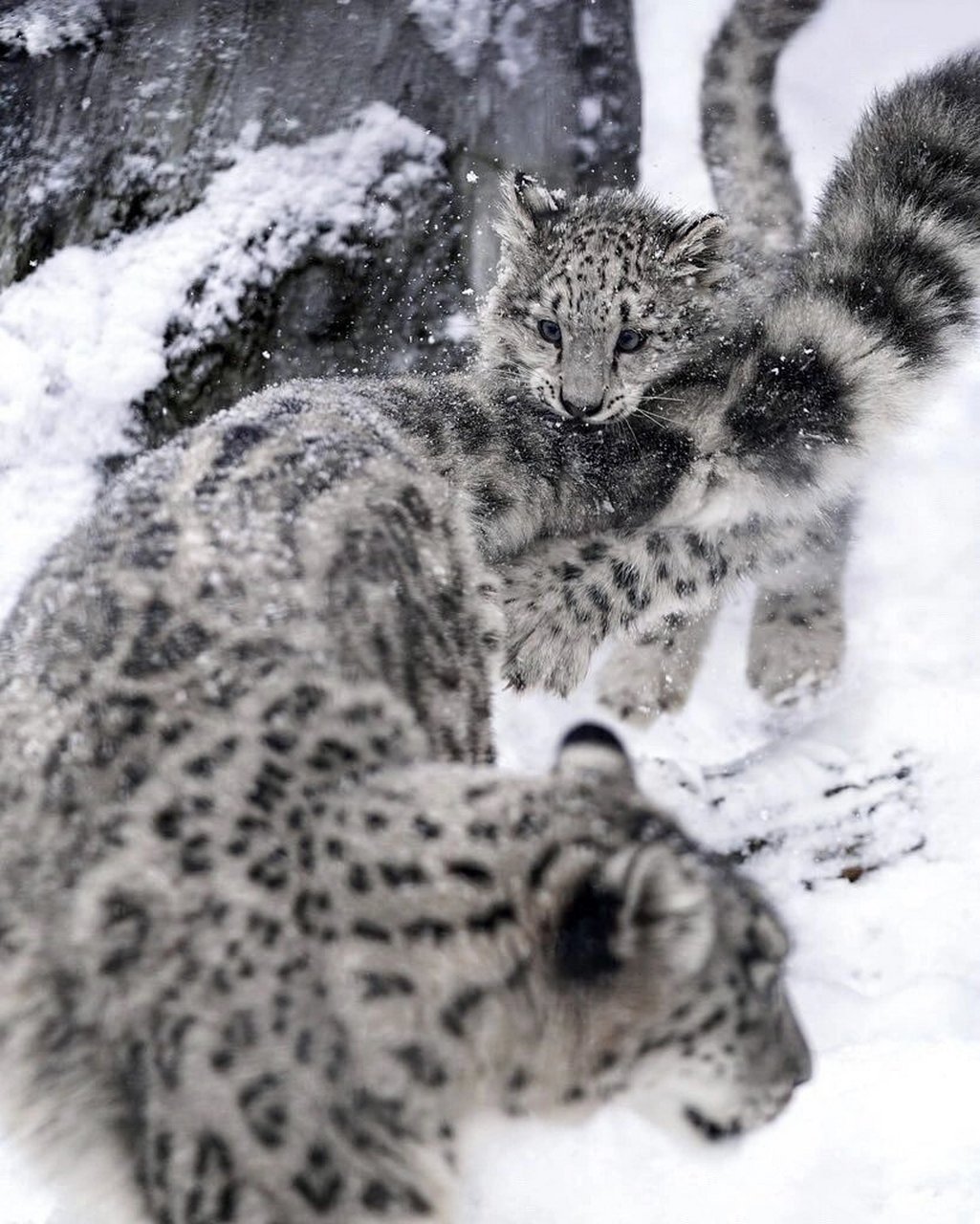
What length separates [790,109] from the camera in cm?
444

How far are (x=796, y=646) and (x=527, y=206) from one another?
5.53 feet

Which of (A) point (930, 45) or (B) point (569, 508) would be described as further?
(A) point (930, 45)

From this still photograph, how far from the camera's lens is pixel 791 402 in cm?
308

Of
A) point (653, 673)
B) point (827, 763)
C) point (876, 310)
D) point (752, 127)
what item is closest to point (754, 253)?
point (752, 127)

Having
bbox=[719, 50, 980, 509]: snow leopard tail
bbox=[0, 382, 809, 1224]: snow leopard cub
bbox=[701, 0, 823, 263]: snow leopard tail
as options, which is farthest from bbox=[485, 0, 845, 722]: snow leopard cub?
bbox=[0, 382, 809, 1224]: snow leopard cub

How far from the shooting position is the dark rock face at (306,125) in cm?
409

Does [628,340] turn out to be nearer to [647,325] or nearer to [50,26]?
[647,325]

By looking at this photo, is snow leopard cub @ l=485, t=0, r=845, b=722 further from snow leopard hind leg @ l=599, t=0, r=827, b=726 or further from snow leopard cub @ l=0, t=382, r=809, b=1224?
snow leopard cub @ l=0, t=382, r=809, b=1224

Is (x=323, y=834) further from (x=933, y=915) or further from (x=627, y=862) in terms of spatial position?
(x=933, y=915)

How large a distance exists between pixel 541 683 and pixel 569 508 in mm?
489

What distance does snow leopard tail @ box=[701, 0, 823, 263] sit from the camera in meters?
4.42

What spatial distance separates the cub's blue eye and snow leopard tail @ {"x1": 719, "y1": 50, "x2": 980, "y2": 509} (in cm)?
55

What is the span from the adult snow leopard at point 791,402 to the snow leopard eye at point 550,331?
0.19 metres

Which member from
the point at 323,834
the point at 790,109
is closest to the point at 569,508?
the point at 323,834
